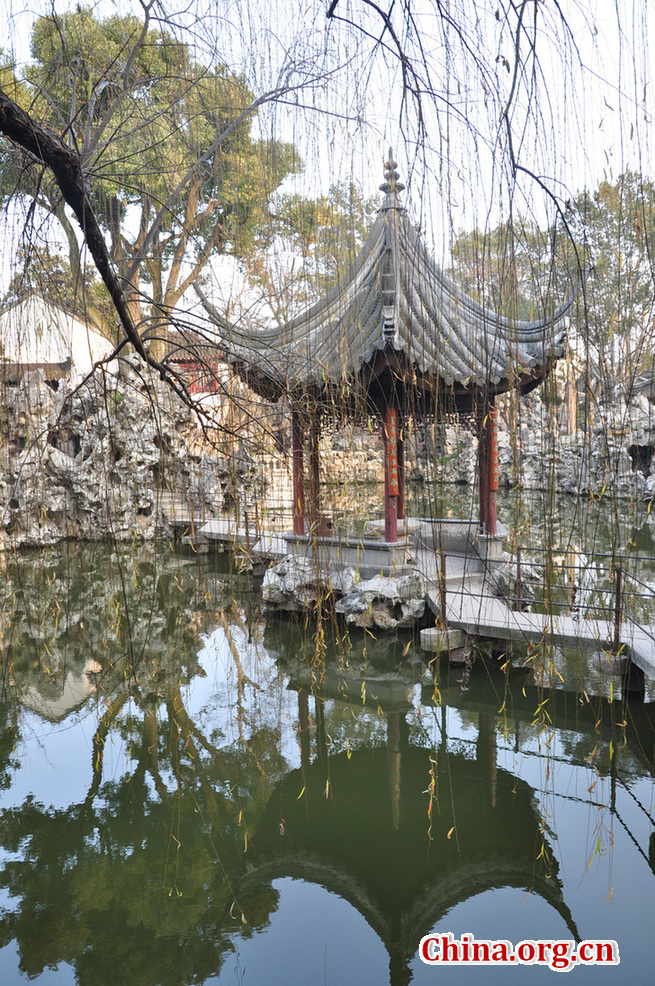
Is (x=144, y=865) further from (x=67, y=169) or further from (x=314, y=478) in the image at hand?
(x=67, y=169)

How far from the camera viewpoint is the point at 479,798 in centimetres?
301

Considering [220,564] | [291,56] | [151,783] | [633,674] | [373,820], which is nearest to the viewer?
[291,56]

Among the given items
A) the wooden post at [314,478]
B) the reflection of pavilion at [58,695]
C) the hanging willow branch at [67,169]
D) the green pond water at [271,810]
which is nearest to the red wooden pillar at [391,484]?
the green pond water at [271,810]

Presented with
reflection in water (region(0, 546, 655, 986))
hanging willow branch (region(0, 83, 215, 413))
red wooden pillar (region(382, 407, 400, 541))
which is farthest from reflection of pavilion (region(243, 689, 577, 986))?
red wooden pillar (region(382, 407, 400, 541))

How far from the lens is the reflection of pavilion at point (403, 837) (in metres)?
2.33

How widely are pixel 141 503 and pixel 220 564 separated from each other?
68.2 inches

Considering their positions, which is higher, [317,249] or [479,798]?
[317,249]

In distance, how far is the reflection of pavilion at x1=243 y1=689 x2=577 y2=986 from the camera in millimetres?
2328

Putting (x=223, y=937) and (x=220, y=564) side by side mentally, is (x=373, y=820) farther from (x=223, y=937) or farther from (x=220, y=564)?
(x=220, y=564)

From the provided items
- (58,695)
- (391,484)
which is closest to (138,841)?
(58,695)

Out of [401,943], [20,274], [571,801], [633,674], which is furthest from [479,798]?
[20,274]

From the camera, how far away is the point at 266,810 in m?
2.89

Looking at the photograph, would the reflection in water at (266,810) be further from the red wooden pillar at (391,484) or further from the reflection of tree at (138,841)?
the red wooden pillar at (391,484)

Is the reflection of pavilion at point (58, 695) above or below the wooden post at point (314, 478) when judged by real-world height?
below
